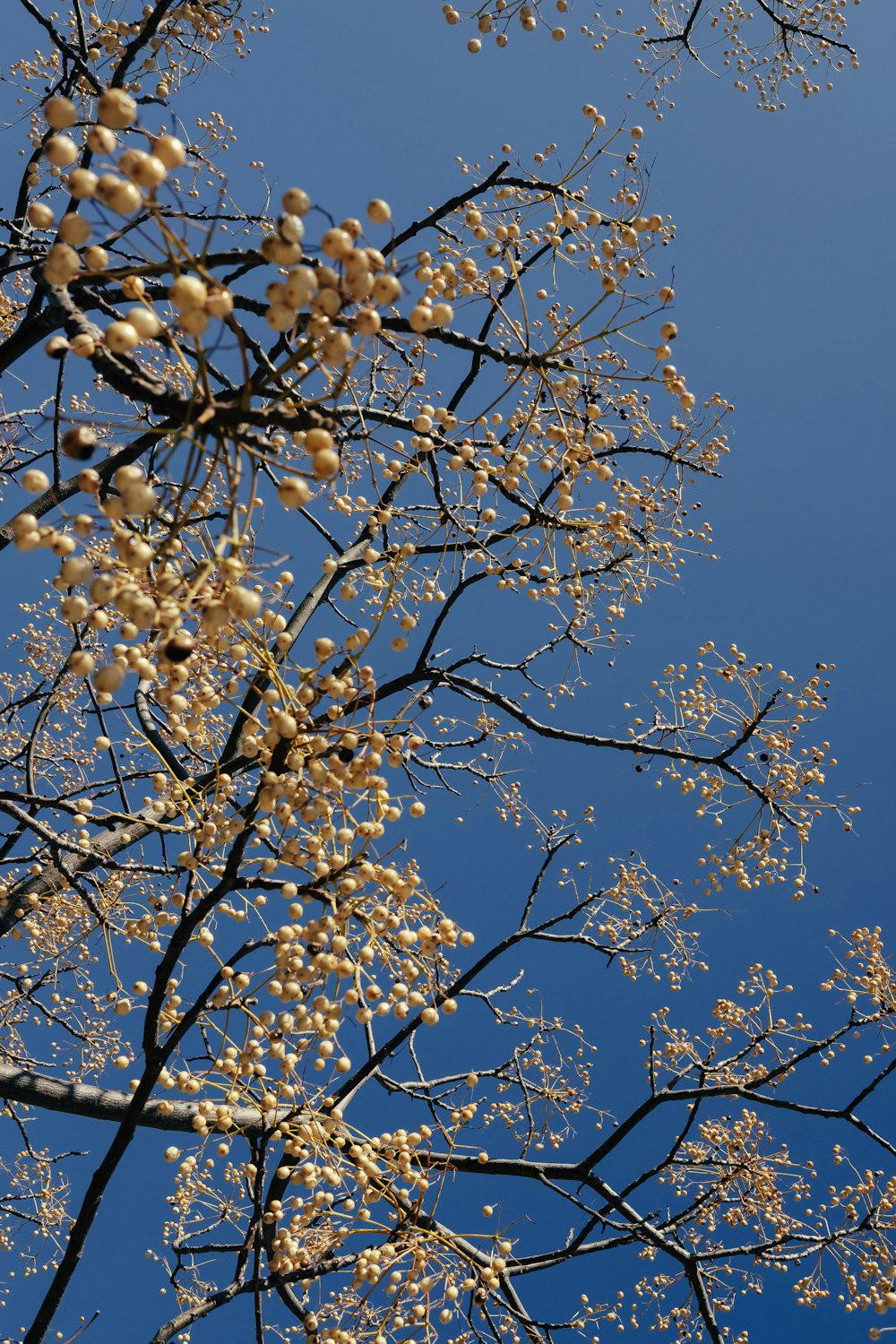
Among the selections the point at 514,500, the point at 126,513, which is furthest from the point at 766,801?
the point at 126,513

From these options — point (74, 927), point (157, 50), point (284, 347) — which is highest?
point (157, 50)

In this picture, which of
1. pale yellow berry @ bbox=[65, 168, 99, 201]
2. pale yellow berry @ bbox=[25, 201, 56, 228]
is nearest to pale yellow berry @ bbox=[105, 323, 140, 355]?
pale yellow berry @ bbox=[65, 168, 99, 201]

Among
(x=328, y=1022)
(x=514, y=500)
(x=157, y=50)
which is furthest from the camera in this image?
(x=157, y=50)

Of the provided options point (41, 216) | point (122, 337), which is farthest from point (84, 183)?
point (41, 216)

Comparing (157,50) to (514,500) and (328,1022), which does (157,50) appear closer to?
(514,500)

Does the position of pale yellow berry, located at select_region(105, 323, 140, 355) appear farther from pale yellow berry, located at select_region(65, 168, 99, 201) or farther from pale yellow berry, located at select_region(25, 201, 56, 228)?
pale yellow berry, located at select_region(25, 201, 56, 228)

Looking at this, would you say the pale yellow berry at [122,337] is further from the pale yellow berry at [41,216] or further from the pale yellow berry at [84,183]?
the pale yellow berry at [41,216]

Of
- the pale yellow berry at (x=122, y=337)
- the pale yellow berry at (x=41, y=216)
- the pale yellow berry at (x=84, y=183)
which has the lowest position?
the pale yellow berry at (x=122, y=337)

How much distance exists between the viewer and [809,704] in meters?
4.75

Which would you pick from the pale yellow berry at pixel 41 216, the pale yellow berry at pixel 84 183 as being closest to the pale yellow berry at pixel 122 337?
the pale yellow berry at pixel 84 183

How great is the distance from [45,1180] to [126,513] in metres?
10.1

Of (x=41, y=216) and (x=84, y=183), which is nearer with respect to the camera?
(x=84, y=183)

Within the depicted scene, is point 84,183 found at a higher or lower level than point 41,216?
lower

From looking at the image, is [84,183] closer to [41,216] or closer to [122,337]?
[122,337]
